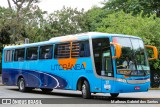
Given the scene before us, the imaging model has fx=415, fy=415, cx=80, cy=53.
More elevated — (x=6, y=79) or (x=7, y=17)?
(x=7, y=17)

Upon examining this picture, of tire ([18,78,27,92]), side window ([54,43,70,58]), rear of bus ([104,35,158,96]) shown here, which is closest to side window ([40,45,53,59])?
side window ([54,43,70,58])

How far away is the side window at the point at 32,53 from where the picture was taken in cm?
2543

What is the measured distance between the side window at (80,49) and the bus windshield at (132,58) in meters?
1.80

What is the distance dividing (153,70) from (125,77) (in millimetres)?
18102

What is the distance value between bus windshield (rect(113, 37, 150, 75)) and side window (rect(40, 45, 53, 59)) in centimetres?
549

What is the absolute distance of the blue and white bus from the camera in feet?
61.7

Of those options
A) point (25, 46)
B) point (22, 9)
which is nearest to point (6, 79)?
point (25, 46)

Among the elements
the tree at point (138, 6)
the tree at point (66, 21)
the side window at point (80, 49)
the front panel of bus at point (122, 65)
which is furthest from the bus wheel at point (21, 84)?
the tree at point (138, 6)

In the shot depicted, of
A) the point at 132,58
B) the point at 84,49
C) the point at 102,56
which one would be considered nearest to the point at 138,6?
the point at 84,49

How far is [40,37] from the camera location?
4738 centimetres

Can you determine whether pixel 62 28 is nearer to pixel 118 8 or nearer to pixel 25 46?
pixel 118 8

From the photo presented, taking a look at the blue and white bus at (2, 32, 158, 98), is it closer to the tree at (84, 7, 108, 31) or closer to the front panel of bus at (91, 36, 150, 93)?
the front panel of bus at (91, 36, 150, 93)

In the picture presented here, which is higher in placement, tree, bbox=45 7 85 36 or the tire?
tree, bbox=45 7 85 36

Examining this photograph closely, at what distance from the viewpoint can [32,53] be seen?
2589 cm
